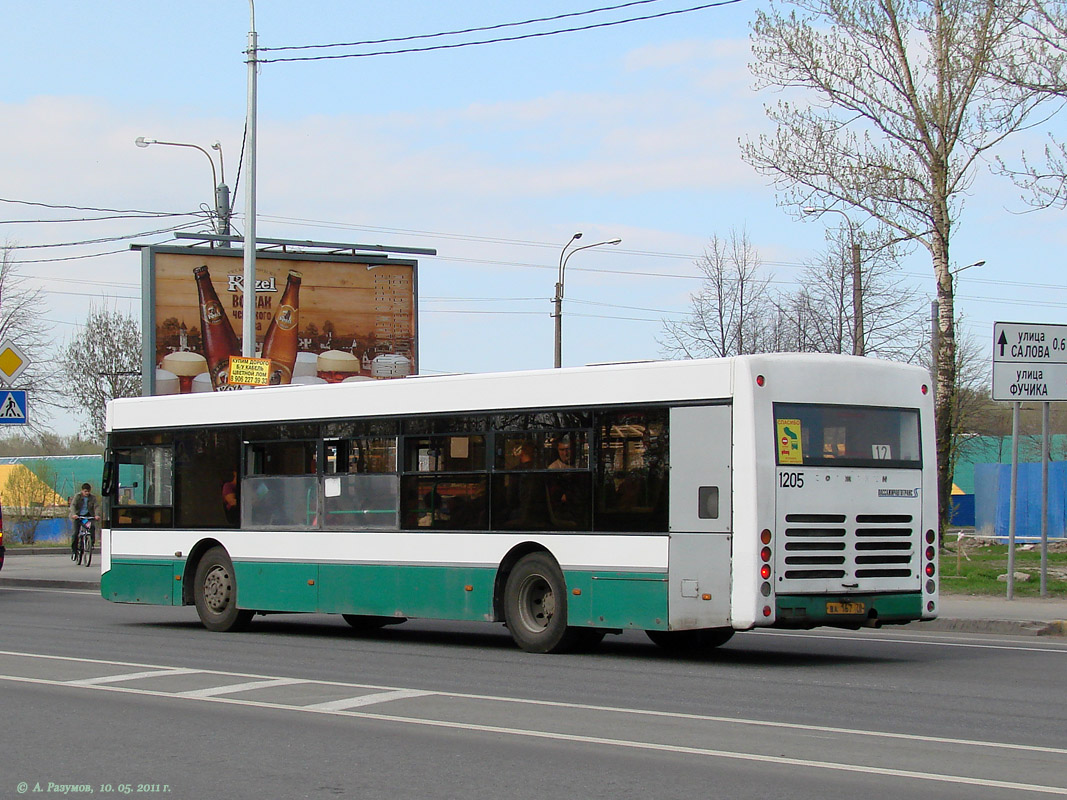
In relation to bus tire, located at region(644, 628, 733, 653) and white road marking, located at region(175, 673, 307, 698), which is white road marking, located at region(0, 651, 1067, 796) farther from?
bus tire, located at region(644, 628, 733, 653)

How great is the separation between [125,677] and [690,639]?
236 inches

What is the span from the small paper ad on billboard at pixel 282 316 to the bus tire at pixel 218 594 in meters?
16.9

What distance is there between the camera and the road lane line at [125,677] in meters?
12.0

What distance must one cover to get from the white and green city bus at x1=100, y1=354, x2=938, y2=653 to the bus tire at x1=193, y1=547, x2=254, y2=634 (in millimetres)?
31

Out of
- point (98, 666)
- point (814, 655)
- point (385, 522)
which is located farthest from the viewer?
point (385, 522)

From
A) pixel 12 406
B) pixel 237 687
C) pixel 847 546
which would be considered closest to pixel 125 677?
pixel 237 687

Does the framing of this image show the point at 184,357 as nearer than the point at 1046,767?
No

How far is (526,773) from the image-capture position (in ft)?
25.9

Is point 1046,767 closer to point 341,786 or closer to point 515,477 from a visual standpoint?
point 341,786

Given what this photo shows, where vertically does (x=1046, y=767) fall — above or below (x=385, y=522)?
below

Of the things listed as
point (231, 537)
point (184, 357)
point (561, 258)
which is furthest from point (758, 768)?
point (561, 258)

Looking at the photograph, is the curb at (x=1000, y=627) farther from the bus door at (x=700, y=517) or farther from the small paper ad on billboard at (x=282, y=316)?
the small paper ad on billboard at (x=282, y=316)

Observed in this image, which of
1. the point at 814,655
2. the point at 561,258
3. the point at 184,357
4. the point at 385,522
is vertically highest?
the point at 561,258

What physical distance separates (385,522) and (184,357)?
65.9 ft
